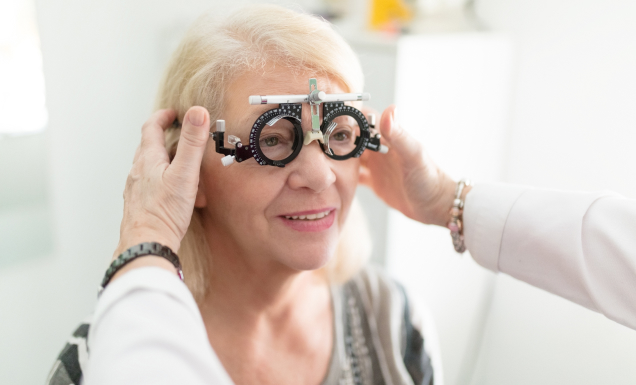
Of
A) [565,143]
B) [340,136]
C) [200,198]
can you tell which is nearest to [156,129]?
[200,198]

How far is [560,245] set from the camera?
1.12 metres

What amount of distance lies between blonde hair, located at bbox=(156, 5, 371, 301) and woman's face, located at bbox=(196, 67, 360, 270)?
3cm

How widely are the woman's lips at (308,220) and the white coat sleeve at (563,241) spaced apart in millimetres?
358

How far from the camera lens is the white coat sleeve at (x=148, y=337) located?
2.43 ft

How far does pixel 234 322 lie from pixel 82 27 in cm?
130

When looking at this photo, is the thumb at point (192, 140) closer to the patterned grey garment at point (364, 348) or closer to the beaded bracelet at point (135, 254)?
the beaded bracelet at point (135, 254)

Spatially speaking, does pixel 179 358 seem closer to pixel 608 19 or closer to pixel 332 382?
pixel 332 382

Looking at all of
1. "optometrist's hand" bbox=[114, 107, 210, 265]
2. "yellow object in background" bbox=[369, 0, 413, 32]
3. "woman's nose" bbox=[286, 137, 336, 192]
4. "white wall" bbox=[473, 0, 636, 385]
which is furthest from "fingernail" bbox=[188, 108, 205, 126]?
"yellow object in background" bbox=[369, 0, 413, 32]

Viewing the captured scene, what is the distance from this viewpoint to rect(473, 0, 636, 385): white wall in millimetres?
1334

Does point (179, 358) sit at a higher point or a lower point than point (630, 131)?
lower

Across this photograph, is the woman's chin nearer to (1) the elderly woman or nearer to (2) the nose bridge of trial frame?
(1) the elderly woman

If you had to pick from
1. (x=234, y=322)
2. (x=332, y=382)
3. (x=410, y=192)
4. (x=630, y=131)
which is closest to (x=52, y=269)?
(x=234, y=322)

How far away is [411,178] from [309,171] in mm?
340

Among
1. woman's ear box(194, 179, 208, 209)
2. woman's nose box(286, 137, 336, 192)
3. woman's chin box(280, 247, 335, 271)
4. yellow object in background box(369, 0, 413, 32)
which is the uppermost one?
yellow object in background box(369, 0, 413, 32)
